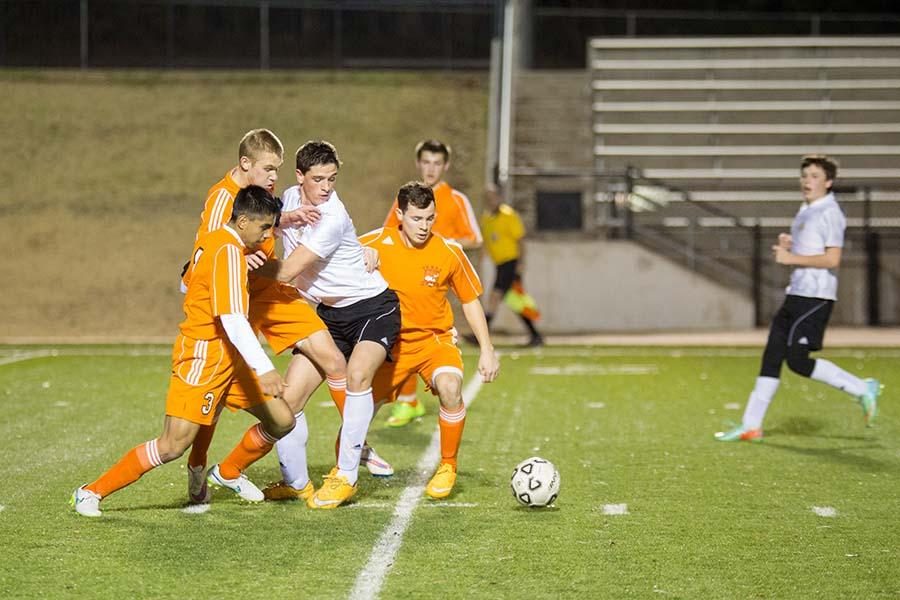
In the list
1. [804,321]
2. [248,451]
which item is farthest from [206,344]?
[804,321]

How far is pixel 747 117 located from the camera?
78.4 ft

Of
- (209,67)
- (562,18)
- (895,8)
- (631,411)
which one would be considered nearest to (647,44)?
(562,18)

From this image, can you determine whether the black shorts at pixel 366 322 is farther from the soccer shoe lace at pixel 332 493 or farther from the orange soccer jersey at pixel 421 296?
the soccer shoe lace at pixel 332 493

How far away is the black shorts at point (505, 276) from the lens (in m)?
15.9

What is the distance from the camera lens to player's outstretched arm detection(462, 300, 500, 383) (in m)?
6.89

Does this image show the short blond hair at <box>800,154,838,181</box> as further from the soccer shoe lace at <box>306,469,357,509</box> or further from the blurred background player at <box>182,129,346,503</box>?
the soccer shoe lace at <box>306,469,357,509</box>

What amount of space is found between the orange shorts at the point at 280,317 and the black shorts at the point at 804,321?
3.46 meters

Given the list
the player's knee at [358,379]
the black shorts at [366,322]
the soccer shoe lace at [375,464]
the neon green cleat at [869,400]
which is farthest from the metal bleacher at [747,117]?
the player's knee at [358,379]

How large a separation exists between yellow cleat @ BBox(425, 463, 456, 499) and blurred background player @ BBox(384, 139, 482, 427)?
156 cm

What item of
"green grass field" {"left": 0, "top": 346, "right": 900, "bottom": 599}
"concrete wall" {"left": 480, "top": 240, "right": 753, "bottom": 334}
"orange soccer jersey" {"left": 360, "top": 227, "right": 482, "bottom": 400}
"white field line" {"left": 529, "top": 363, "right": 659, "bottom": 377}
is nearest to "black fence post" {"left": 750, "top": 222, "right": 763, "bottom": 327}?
"concrete wall" {"left": 480, "top": 240, "right": 753, "bottom": 334}

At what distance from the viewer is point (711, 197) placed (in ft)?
73.6

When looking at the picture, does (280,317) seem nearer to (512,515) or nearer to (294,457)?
(294,457)

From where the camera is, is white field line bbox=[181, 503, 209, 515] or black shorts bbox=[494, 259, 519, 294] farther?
black shorts bbox=[494, 259, 519, 294]

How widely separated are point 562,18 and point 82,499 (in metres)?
20.8
